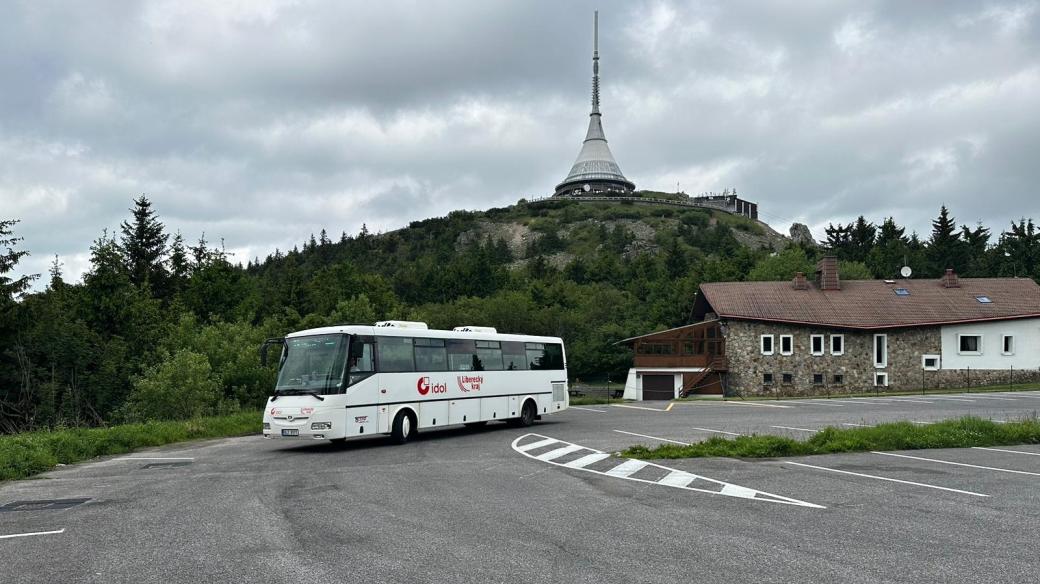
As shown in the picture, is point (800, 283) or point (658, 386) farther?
point (800, 283)

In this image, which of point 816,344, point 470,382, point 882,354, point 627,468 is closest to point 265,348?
point 470,382

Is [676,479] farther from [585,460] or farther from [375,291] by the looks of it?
[375,291]

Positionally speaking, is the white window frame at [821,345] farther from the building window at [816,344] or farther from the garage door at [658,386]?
the garage door at [658,386]

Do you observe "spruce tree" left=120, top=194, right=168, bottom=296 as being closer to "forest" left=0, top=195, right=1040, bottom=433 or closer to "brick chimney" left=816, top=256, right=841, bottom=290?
"forest" left=0, top=195, right=1040, bottom=433

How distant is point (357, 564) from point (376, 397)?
40.0 ft

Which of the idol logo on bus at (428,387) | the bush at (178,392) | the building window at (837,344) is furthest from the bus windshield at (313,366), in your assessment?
the building window at (837,344)

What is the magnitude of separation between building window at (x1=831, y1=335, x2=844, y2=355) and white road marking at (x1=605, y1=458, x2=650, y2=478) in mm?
38859

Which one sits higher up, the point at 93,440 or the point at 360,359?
the point at 360,359

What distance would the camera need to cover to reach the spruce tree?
70500 millimetres

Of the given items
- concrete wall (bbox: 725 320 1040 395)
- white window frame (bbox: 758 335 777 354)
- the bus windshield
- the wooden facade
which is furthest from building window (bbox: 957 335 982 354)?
the bus windshield

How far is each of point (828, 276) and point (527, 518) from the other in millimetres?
49632

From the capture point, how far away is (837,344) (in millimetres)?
50438

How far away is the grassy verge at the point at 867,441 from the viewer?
15750 mm

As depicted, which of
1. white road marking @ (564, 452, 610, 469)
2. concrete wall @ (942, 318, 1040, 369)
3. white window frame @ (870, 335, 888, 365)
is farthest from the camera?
white window frame @ (870, 335, 888, 365)
